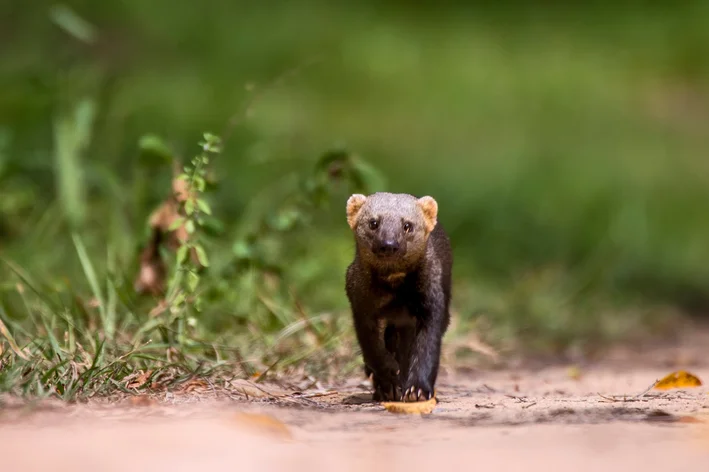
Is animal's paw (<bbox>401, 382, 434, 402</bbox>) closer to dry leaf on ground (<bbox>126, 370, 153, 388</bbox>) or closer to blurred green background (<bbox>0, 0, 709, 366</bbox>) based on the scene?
dry leaf on ground (<bbox>126, 370, 153, 388</bbox>)

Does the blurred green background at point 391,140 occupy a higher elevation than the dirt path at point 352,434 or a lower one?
higher

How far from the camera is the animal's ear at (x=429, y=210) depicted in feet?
14.9

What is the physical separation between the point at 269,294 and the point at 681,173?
7348 millimetres

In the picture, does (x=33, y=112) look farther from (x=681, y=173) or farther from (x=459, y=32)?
(x=459, y=32)

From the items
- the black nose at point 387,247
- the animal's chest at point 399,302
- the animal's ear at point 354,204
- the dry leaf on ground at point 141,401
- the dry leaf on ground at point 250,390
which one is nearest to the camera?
the dry leaf on ground at point 141,401

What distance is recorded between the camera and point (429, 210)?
457cm

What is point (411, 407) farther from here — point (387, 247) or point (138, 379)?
point (138, 379)

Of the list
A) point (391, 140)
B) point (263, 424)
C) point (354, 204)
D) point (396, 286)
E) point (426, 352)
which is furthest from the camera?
point (391, 140)

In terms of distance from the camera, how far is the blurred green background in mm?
6262


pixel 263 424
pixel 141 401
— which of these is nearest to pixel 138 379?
pixel 141 401

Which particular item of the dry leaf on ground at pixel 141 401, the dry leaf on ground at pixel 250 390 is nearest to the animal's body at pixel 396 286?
the dry leaf on ground at pixel 250 390

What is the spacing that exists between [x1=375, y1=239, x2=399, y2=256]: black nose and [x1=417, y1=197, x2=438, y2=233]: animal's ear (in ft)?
0.97

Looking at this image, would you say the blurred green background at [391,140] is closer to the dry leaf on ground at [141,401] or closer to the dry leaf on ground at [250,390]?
the dry leaf on ground at [250,390]

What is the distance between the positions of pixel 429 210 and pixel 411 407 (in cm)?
96
